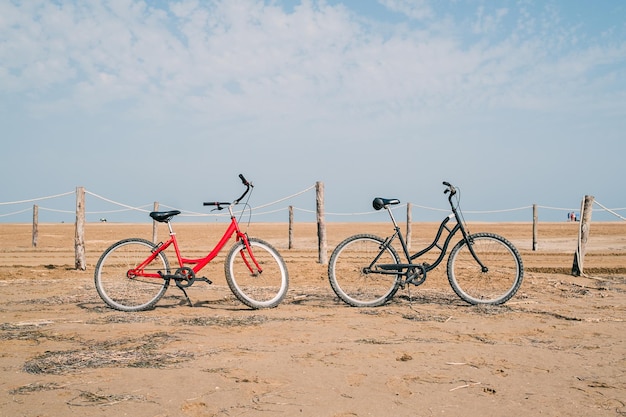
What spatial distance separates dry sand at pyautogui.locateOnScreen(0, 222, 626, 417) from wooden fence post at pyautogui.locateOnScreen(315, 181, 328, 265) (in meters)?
4.31

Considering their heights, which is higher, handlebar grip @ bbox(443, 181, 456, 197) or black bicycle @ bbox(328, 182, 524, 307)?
handlebar grip @ bbox(443, 181, 456, 197)

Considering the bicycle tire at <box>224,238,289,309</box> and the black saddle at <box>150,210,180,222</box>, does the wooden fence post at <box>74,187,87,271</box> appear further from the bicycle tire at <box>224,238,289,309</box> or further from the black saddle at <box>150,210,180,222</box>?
the bicycle tire at <box>224,238,289,309</box>

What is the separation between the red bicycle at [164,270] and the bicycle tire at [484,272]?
2.09m

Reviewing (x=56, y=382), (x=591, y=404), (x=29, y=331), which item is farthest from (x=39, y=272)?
(x=591, y=404)

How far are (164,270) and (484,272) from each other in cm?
385

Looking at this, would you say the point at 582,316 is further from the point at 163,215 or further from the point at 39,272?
the point at 39,272

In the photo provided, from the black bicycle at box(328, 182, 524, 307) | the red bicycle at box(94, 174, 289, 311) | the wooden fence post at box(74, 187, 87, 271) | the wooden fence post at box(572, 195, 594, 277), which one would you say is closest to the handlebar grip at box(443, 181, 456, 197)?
the black bicycle at box(328, 182, 524, 307)

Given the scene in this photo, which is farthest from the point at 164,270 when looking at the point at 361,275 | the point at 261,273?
the point at 361,275

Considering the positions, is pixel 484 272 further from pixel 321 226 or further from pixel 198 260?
pixel 321 226

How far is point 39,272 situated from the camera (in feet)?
32.0

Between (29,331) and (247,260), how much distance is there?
2393mm

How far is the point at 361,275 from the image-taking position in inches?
251

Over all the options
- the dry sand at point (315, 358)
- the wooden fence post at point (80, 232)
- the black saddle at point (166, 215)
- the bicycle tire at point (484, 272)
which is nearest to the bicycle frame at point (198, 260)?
the black saddle at point (166, 215)

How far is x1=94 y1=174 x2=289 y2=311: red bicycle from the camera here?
6.08 m
